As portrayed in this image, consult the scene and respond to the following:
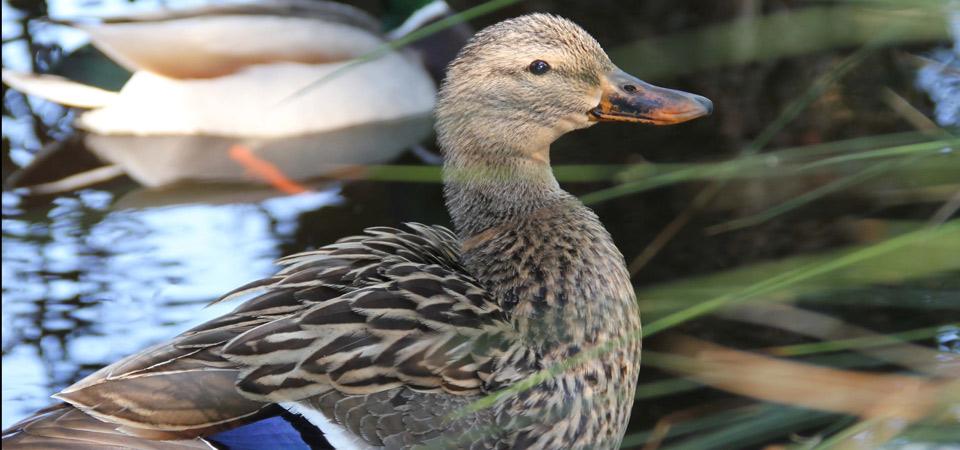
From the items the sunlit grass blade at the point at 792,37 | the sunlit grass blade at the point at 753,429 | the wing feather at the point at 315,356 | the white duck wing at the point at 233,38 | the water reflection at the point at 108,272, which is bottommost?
the water reflection at the point at 108,272

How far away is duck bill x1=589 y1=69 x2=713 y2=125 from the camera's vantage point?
331 centimetres

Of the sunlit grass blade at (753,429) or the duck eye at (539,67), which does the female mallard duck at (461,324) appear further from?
the sunlit grass blade at (753,429)

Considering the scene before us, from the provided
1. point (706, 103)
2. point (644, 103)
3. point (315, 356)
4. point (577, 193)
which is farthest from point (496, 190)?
point (577, 193)

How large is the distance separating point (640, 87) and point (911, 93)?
8.47 ft

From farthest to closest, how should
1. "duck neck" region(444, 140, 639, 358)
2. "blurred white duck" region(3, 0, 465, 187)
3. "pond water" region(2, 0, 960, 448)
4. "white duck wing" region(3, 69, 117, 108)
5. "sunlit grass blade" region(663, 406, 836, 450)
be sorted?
"blurred white duck" region(3, 0, 465, 187) < "white duck wing" region(3, 69, 117, 108) < "pond water" region(2, 0, 960, 448) < "duck neck" region(444, 140, 639, 358) < "sunlit grass blade" region(663, 406, 836, 450)

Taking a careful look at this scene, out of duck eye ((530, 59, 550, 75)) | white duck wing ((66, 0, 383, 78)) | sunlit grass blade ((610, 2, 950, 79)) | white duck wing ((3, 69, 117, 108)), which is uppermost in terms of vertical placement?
sunlit grass blade ((610, 2, 950, 79))

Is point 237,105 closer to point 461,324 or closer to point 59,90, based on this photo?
point 59,90

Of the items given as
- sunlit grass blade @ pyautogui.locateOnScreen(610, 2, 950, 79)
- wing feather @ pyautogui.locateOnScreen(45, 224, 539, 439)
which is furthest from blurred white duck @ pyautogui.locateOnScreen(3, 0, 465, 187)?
sunlit grass blade @ pyautogui.locateOnScreen(610, 2, 950, 79)

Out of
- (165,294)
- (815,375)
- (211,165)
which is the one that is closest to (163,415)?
(815,375)

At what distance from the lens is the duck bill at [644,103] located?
3.31 metres

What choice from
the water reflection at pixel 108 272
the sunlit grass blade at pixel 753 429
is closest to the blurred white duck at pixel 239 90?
the water reflection at pixel 108 272

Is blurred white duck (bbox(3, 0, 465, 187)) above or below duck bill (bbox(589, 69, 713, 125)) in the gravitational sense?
below

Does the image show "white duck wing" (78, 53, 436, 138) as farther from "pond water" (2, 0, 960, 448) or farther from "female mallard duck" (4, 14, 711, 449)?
"female mallard duck" (4, 14, 711, 449)

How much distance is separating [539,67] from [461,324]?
782 mm
